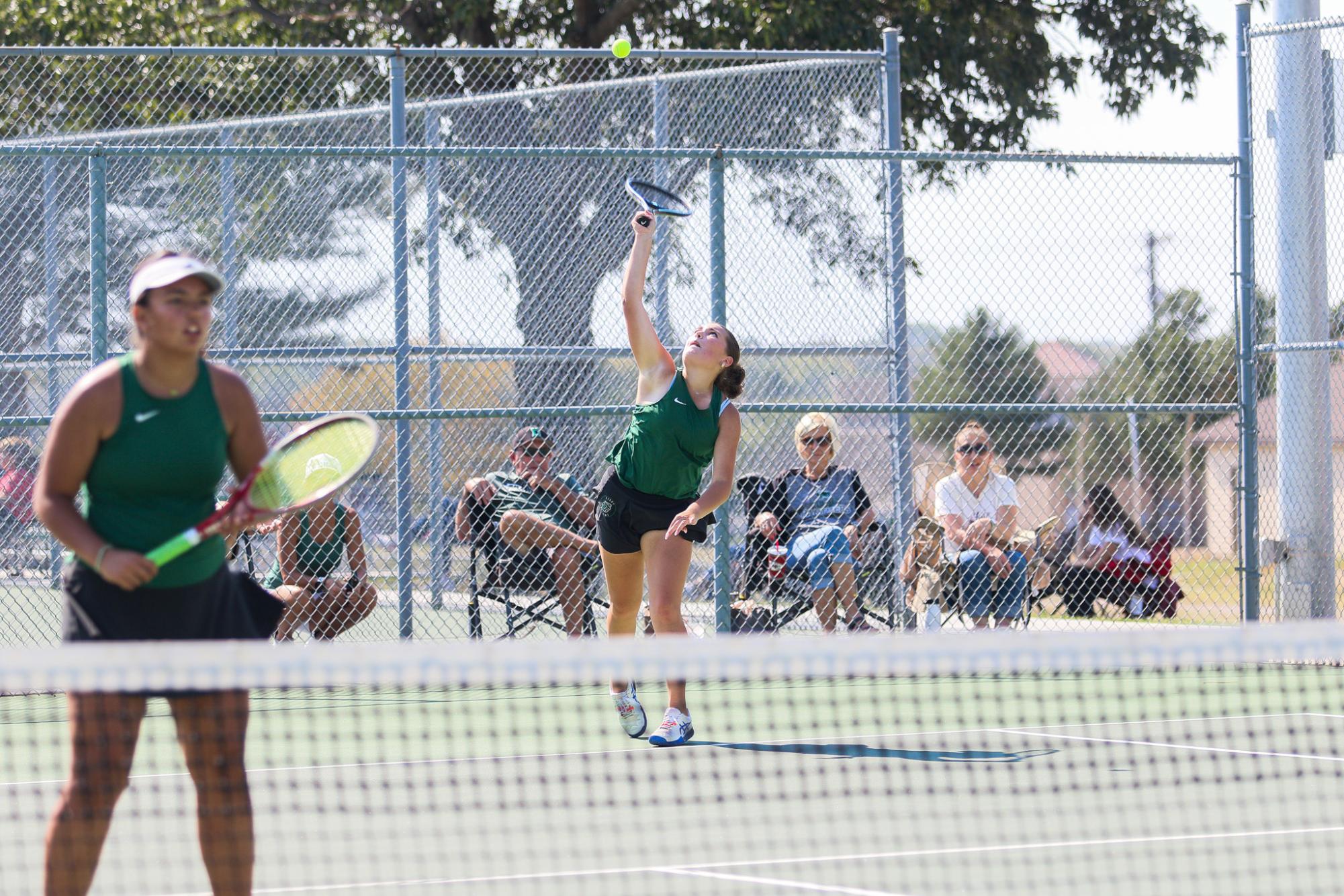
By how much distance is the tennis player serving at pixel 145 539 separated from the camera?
3730 mm

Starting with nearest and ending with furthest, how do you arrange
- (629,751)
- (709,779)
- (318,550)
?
(709,779), (629,751), (318,550)

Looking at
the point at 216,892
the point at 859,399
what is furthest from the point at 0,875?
the point at 859,399

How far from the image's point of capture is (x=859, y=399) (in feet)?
34.0

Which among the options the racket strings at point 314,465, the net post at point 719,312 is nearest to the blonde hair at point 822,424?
the net post at point 719,312

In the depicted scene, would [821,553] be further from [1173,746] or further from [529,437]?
[1173,746]

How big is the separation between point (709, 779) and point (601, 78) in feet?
35.5

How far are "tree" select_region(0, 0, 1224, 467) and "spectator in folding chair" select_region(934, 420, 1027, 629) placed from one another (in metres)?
1.65

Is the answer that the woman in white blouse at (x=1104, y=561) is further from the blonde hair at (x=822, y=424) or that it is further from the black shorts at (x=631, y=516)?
the black shorts at (x=631, y=516)

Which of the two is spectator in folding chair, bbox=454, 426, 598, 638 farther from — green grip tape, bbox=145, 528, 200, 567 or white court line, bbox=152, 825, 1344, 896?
green grip tape, bbox=145, 528, 200, 567

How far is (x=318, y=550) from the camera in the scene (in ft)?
28.9

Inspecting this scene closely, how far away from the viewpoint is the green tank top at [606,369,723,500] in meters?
6.81

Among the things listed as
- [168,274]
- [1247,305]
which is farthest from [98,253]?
[1247,305]

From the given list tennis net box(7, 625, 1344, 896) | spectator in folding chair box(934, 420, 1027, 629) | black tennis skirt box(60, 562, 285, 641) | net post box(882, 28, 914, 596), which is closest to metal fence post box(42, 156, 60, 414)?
tennis net box(7, 625, 1344, 896)

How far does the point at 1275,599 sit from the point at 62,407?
7559 mm
